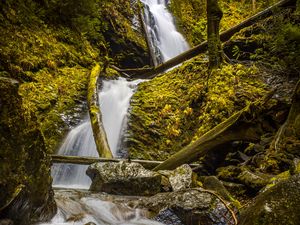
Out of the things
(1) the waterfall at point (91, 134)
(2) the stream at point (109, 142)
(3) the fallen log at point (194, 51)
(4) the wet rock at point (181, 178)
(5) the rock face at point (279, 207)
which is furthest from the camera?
(3) the fallen log at point (194, 51)

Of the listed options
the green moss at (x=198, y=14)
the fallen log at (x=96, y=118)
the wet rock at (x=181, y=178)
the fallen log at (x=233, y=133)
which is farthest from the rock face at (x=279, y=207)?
the green moss at (x=198, y=14)

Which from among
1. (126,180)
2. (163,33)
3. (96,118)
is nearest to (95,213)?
(126,180)

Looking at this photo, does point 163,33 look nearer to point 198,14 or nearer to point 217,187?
point 198,14

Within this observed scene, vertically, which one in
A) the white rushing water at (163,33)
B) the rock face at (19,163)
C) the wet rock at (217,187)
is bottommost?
the wet rock at (217,187)

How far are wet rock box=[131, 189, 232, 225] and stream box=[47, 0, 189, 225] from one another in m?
0.21

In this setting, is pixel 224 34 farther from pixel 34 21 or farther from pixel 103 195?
pixel 103 195

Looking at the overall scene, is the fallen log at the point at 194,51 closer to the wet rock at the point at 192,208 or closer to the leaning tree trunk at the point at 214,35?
the leaning tree trunk at the point at 214,35

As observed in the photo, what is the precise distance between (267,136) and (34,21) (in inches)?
302

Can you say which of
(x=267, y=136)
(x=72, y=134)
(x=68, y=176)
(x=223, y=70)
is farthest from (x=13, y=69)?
(x=267, y=136)

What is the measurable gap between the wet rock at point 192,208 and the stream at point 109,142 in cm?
21

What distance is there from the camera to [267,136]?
564 centimetres

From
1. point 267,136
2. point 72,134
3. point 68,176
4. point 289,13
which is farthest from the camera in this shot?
point 289,13

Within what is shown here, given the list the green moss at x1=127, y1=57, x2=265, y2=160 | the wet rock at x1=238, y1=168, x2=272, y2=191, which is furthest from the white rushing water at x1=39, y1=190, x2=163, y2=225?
the green moss at x1=127, y1=57, x2=265, y2=160

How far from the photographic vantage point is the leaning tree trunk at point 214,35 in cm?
869
